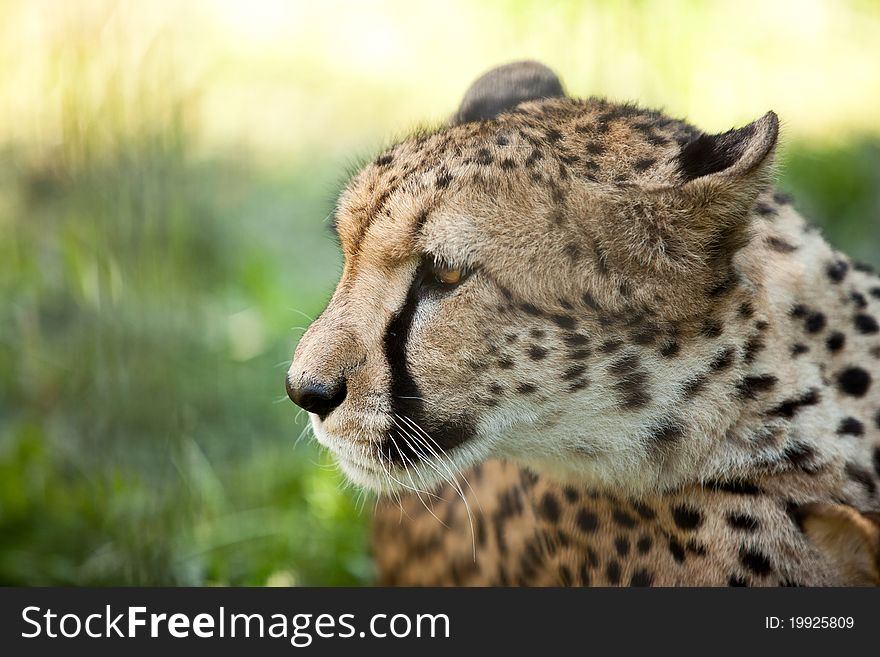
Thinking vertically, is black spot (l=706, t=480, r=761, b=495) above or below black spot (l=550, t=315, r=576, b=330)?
below

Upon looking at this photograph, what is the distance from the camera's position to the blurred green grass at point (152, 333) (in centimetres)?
196

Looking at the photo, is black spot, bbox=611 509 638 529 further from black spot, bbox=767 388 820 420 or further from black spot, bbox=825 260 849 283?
black spot, bbox=825 260 849 283

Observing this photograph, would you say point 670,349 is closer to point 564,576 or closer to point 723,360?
point 723,360

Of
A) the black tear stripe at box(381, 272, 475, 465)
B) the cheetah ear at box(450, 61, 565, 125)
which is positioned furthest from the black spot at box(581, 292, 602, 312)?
the cheetah ear at box(450, 61, 565, 125)

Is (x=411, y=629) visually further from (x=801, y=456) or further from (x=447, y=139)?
(x=447, y=139)

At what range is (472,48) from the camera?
4266mm

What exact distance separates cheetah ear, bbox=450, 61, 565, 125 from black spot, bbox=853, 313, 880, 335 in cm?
61

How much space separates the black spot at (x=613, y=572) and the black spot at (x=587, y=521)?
62mm

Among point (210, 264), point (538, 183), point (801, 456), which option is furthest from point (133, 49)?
point (801, 456)

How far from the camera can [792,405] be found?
58.1 inches

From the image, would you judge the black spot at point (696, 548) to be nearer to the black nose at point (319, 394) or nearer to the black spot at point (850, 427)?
the black spot at point (850, 427)

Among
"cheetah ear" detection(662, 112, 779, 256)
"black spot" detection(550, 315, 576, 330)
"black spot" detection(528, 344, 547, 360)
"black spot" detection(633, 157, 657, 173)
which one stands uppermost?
"black spot" detection(633, 157, 657, 173)

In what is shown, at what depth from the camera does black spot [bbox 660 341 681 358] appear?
1440 mm

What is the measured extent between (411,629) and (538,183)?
0.64 m
